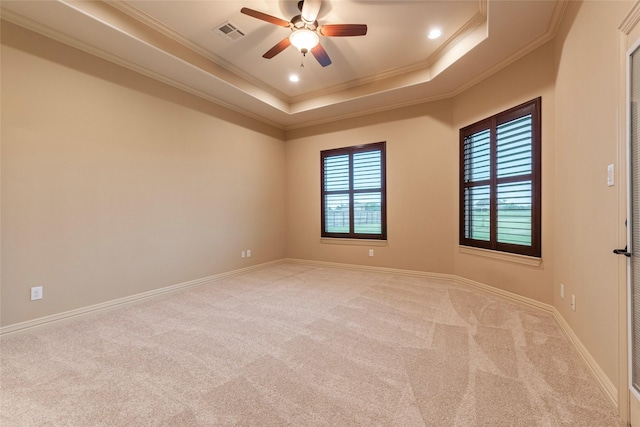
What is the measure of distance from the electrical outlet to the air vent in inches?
133

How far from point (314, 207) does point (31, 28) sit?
4.43 meters

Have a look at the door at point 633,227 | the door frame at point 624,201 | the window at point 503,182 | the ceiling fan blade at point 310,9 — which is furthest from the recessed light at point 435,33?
the door at point 633,227

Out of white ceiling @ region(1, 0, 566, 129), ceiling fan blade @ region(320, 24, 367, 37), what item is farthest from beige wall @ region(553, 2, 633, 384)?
ceiling fan blade @ region(320, 24, 367, 37)

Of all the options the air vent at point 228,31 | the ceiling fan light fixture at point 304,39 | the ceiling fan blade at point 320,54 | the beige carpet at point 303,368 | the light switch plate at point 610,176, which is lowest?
the beige carpet at point 303,368

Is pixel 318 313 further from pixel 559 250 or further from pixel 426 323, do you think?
pixel 559 250

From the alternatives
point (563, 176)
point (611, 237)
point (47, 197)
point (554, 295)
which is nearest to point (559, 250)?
point (554, 295)

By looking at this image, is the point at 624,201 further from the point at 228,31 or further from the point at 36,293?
the point at 36,293

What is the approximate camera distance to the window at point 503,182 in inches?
123

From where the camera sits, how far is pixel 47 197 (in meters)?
2.75

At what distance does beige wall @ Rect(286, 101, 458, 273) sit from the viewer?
4.37 meters

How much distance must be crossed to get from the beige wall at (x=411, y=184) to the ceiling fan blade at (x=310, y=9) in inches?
99.1

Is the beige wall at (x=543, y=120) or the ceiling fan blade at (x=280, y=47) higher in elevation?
the ceiling fan blade at (x=280, y=47)

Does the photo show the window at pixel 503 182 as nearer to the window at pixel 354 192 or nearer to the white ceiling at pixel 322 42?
the white ceiling at pixel 322 42

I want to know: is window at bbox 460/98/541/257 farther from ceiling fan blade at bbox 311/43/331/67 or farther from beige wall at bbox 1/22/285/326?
beige wall at bbox 1/22/285/326
